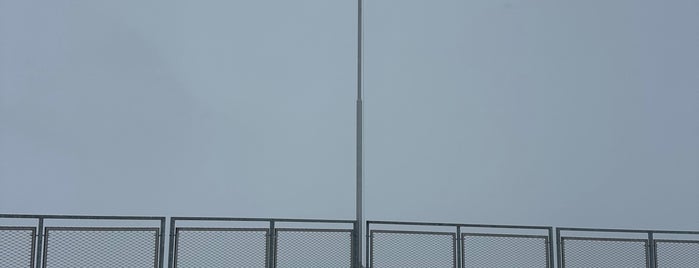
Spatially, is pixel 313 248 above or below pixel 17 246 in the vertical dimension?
above

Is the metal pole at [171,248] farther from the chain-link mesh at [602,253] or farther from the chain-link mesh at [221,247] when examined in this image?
the chain-link mesh at [602,253]

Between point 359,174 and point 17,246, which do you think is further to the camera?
point 359,174

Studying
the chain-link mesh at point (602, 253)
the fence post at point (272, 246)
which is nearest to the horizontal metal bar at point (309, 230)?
the fence post at point (272, 246)

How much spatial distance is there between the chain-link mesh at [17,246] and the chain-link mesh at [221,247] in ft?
8.81

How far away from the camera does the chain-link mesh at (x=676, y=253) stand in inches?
639

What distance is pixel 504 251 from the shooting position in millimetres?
15617

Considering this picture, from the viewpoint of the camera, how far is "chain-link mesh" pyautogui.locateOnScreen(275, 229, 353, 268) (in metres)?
14.6

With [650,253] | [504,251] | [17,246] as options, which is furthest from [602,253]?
[17,246]

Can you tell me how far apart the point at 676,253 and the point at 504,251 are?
426cm

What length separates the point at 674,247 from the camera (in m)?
A: 16.3

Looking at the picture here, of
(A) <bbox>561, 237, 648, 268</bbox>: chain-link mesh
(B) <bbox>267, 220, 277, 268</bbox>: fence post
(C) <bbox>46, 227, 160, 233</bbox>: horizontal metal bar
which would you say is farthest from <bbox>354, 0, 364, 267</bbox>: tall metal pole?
(A) <bbox>561, 237, 648, 268</bbox>: chain-link mesh

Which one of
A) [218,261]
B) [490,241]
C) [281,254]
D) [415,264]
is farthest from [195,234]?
[490,241]

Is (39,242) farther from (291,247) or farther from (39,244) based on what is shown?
(291,247)

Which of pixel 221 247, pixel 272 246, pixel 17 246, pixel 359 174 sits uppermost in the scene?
pixel 359 174
